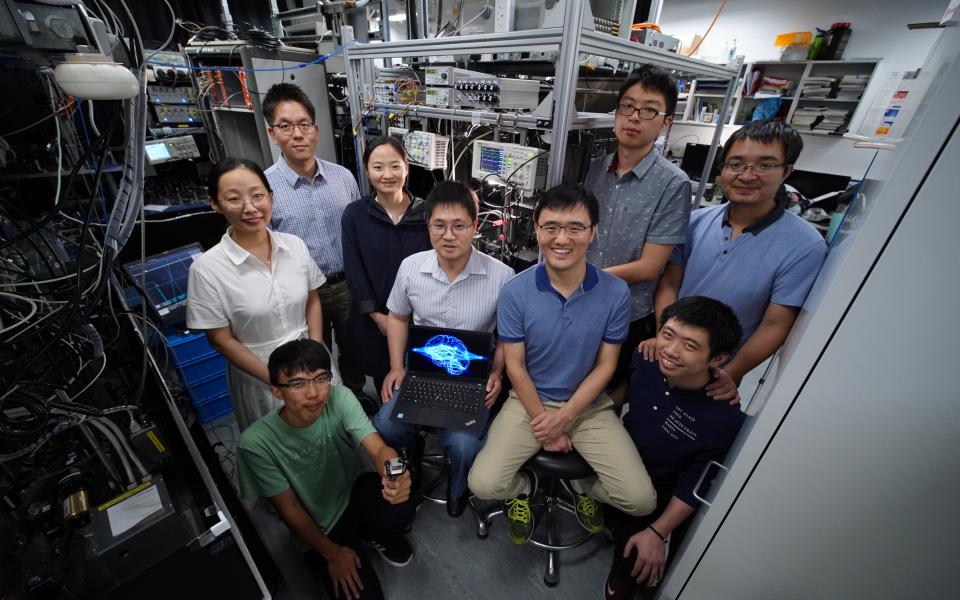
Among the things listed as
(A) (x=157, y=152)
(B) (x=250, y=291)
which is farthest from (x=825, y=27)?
(A) (x=157, y=152)

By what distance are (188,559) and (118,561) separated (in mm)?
121

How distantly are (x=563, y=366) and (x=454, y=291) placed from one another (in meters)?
0.52

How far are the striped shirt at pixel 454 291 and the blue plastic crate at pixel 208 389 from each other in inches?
57.0

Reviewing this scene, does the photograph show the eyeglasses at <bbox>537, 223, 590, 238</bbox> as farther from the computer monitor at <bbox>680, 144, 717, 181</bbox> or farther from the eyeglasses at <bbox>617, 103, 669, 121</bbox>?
the computer monitor at <bbox>680, 144, 717, 181</bbox>

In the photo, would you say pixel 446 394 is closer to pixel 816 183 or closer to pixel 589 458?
pixel 589 458

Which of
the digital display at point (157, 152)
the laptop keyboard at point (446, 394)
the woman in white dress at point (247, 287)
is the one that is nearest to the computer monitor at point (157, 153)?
the digital display at point (157, 152)

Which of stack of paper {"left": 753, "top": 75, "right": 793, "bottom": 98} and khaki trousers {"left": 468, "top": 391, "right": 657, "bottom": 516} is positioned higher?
stack of paper {"left": 753, "top": 75, "right": 793, "bottom": 98}

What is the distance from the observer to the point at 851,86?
4.13 meters

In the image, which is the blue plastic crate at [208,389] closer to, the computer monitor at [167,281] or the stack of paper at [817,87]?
the computer monitor at [167,281]

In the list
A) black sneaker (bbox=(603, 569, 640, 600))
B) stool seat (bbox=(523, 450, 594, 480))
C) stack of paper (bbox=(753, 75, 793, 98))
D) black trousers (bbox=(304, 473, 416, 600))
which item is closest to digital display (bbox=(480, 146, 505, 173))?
stool seat (bbox=(523, 450, 594, 480))

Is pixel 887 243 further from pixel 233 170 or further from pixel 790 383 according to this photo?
pixel 233 170

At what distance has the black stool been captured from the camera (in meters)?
1.29

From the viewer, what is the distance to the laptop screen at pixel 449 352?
4.67 ft

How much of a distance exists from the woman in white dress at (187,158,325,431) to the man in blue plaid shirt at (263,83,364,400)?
324 mm
